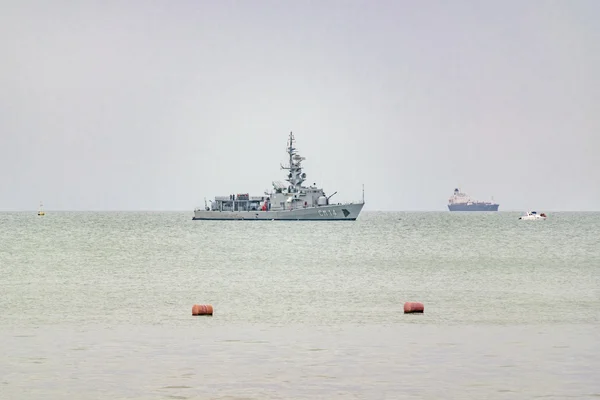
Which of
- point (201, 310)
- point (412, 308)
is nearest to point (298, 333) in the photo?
point (201, 310)

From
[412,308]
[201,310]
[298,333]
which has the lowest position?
[298,333]

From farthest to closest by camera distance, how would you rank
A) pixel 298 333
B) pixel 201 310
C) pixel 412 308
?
pixel 412 308, pixel 201 310, pixel 298 333

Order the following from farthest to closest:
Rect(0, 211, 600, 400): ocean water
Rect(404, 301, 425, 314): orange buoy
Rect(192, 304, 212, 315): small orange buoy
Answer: Rect(404, 301, 425, 314): orange buoy < Rect(192, 304, 212, 315): small orange buoy < Rect(0, 211, 600, 400): ocean water

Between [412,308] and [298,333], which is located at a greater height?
[412,308]

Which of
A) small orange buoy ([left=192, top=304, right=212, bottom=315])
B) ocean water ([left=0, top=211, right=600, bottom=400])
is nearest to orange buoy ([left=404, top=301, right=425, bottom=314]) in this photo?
ocean water ([left=0, top=211, right=600, bottom=400])

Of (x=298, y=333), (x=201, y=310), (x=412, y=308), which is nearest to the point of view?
(x=298, y=333)

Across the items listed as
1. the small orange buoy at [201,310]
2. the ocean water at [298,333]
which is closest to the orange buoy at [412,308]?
the ocean water at [298,333]

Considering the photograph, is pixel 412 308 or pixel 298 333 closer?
pixel 298 333

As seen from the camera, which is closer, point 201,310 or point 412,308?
point 201,310

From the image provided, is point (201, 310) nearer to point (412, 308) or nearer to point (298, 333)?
point (298, 333)

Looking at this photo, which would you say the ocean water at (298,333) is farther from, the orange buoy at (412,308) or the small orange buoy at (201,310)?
the orange buoy at (412,308)

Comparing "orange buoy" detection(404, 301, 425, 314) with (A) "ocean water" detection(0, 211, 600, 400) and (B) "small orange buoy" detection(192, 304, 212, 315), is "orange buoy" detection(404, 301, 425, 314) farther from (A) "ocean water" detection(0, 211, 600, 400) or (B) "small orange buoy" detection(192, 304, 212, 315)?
(B) "small orange buoy" detection(192, 304, 212, 315)

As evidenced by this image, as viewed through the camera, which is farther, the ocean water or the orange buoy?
the orange buoy

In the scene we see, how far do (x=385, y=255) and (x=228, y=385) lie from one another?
8555 cm
